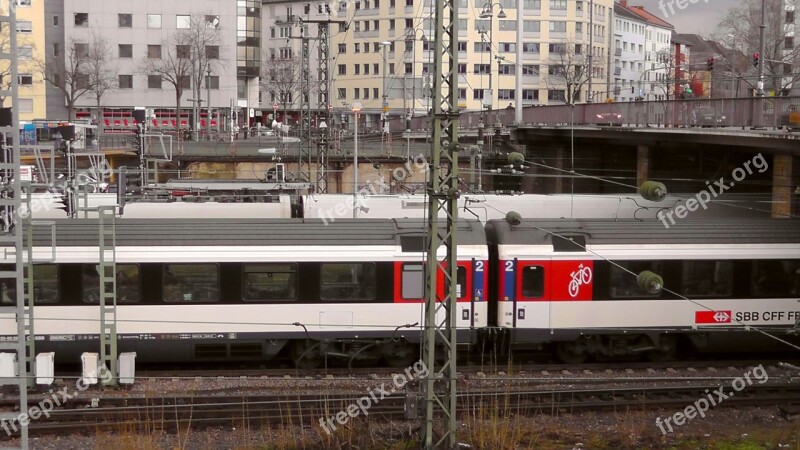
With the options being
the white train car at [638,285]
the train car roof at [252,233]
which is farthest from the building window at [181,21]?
the white train car at [638,285]

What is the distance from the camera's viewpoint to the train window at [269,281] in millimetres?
16281

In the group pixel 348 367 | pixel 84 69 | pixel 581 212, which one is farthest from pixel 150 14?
pixel 348 367

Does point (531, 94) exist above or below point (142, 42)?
below

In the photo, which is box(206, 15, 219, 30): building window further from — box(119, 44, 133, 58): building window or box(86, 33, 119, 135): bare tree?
box(86, 33, 119, 135): bare tree

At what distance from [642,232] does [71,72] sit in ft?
159

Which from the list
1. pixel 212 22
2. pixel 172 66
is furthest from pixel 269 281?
pixel 212 22

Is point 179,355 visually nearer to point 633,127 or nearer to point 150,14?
point 633,127

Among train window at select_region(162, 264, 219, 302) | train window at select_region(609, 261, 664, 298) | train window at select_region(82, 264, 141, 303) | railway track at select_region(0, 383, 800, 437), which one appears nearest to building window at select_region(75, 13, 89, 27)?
train window at select_region(82, 264, 141, 303)

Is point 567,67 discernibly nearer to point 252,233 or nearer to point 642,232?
point 642,232

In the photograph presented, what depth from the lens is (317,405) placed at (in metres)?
14.5

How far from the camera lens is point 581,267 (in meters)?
16.9

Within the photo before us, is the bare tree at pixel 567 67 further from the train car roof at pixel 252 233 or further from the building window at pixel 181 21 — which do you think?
the train car roof at pixel 252 233

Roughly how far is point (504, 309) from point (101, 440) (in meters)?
7.05

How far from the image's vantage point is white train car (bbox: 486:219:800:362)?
662 inches
